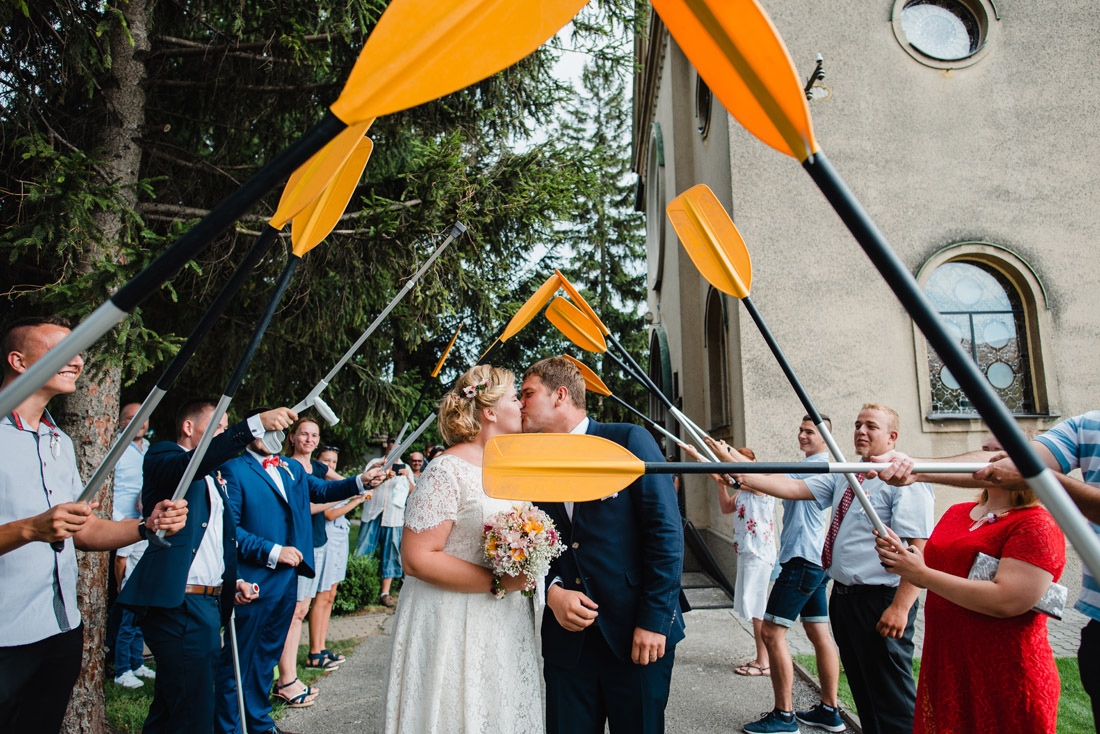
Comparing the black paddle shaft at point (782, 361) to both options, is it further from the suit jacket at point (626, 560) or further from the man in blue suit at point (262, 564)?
the man in blue suit at point (262, 564)

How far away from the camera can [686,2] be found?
1.21m

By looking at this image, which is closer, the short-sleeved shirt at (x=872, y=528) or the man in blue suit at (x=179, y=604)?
the man in blue suit at (x=179, y=604)

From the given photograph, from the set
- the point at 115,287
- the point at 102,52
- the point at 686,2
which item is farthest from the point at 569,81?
the point at 686,2

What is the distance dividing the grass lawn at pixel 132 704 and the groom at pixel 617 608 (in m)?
2.89

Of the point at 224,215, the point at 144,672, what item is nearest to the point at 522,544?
the point at 224,215

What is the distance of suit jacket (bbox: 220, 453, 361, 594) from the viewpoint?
4023 mm

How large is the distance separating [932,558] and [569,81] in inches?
250

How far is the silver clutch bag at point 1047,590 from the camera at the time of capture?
2363 millimetres

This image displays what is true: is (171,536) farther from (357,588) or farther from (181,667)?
(357,588)

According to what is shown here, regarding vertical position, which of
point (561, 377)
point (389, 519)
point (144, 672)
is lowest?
point (144, 672)

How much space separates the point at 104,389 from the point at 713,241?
431cm

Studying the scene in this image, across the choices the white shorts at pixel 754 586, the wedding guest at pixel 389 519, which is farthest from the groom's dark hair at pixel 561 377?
the wedding guest at pixel 389 519

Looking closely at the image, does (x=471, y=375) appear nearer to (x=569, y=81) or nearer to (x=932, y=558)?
(x=932, y=558)

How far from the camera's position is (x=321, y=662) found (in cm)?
580
